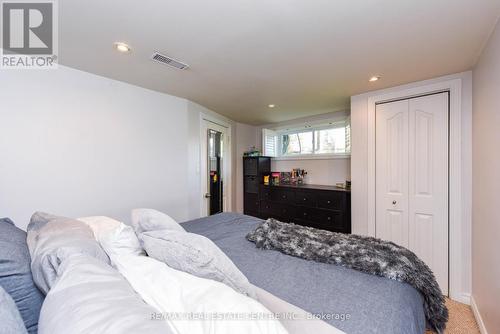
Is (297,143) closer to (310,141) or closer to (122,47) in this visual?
(310,141)

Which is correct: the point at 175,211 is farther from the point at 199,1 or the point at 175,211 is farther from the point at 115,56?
the point at 199,1

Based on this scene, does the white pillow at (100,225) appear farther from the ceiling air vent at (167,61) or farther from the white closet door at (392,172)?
the white closet door at (392,172)

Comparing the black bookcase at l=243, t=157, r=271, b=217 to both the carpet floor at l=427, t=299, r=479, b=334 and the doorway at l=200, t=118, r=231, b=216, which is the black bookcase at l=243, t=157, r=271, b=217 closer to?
the doorway at l=200, t=118, r=231, b=216

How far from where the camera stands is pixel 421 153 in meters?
2.36

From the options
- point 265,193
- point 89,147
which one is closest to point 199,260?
point 89,147


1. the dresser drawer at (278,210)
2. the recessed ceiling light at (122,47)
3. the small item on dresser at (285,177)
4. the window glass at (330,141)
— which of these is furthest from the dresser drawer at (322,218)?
the recessed ceiling light at (122,47)

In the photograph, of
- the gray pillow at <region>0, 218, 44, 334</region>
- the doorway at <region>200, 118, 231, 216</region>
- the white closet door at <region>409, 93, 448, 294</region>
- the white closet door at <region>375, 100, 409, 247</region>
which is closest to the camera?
the gray pillow at <region>0, 218, 44, 334</region>

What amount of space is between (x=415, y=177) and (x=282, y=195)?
1866 millimetres

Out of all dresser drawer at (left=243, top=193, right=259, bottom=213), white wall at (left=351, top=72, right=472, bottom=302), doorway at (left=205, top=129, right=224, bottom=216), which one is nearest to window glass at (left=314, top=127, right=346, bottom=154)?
white wall at (left=351, top=72, right=472, bottom=302)

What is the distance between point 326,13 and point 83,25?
1576 mm

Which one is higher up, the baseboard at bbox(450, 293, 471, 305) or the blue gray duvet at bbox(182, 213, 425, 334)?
the blue gray duvet at bbox(182, 213, 425, 334)

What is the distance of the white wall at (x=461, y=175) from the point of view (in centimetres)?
211

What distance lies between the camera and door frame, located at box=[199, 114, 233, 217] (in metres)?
3.27

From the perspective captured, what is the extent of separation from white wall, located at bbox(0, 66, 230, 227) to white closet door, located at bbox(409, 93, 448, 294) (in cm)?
279
